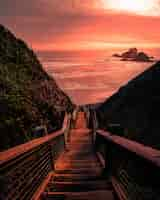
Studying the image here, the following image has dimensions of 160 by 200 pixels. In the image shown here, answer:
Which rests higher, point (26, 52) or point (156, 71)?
point (26, 52)

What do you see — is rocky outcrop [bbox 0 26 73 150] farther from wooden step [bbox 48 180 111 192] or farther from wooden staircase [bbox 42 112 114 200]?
wooden step [bbox 48 180 111 192]

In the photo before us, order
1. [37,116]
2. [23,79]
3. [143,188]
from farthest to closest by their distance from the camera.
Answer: [23,79] < [37,116] < [143,188]

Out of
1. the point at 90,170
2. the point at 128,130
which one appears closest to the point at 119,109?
the point at 128,130

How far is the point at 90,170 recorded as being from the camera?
5.53 metres

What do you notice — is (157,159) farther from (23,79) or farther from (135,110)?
(23,79)

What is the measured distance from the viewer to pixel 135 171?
318cm

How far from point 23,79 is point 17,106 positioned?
9.26m

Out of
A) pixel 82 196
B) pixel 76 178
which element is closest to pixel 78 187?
pixel 82 196

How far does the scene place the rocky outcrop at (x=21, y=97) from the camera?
1389 centimetres

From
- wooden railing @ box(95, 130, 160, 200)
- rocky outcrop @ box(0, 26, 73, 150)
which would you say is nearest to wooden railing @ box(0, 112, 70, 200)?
wooden railing @ box(95, 130, 160, 200)

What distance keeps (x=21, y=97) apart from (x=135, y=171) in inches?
661

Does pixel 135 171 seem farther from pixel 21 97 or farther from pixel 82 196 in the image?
pixel 21 97

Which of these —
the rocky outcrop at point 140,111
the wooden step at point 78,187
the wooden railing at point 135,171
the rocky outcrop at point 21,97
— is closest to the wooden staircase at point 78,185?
the wooden step at point 78,187

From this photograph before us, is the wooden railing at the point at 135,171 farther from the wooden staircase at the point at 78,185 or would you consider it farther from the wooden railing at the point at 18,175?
the wooden railing at the point at 18,175
